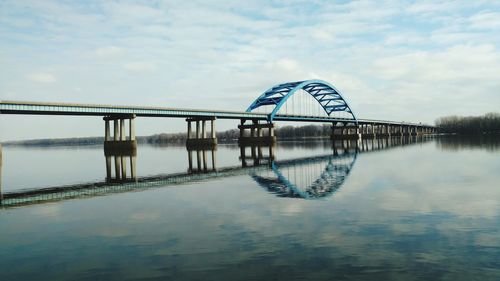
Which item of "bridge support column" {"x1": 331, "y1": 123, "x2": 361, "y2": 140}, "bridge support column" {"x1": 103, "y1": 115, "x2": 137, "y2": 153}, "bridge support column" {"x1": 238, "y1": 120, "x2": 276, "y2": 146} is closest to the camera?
"bridge support column" {"x1": 103, "y1": 115, "x2": 137, "y2": 153}

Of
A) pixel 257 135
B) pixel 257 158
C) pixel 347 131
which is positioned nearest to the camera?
pixel 257 158

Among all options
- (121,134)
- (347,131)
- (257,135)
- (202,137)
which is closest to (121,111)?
(121,134)

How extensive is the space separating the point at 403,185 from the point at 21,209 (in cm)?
1929

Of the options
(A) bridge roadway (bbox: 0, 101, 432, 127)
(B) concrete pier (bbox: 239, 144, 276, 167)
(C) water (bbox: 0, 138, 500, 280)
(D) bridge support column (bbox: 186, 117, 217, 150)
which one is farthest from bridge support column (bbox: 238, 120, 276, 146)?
(C) water (bbox: 0, 138, 500, 280)

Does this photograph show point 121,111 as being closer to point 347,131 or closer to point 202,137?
point 202,137

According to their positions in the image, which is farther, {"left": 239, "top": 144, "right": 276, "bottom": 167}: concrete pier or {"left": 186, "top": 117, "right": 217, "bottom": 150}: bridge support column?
{"left": 186, "top": 117, "right": 217, "bottom": 150}: bridge support column

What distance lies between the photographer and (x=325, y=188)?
20.5 meters

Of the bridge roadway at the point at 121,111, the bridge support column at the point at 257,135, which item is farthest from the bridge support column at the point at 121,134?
the bridge support column at the point at 257,135

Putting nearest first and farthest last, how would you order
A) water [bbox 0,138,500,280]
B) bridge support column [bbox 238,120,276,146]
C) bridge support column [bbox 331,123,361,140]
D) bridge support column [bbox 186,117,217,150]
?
water [bbox 0,138,500,280], bridge support column [bbox 186,117,217,150], bridge support column [bbox 238,120,276,146], bridge support column [bbox 331,123,361,140]

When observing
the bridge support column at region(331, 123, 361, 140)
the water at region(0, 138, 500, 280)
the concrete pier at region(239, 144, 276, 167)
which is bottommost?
the concrete pier at region(239, 144, 276, 167)

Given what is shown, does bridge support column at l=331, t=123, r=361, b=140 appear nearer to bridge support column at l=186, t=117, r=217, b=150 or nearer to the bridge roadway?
the bridge roadway

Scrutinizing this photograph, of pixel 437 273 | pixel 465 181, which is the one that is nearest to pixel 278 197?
pixel 437 273

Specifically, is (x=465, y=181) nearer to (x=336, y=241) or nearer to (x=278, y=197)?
(x=278, y=197)

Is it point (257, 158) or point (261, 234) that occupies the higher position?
point (261, 234)
